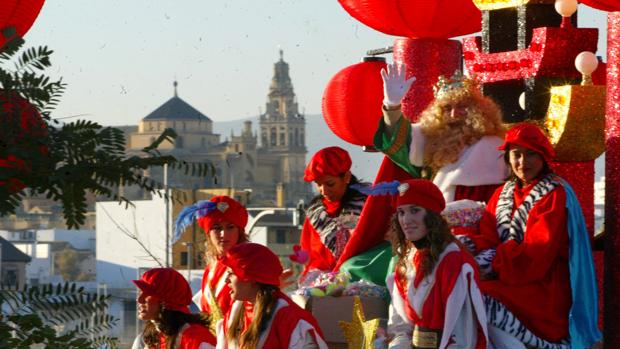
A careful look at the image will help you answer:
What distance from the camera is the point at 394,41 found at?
7.38 m

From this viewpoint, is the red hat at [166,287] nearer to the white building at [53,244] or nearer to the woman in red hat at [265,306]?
the woman in red hat at [265,306]

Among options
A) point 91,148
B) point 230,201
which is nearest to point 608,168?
point 230,201

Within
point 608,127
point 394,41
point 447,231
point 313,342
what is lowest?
point 313,342

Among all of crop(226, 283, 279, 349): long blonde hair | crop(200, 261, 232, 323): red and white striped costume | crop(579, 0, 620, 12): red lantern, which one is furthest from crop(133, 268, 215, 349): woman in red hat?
crop(579, 0, 620, 12): red lantern

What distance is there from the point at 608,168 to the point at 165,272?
1893mm

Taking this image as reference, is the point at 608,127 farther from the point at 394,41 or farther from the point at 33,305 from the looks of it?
the point at 33,305

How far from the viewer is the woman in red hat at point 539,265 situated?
504 centimetres

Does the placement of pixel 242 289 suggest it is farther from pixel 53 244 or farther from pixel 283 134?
pixel 283 134

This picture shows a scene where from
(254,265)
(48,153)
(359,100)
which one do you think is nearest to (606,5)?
(254,265)

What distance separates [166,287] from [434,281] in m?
1.11

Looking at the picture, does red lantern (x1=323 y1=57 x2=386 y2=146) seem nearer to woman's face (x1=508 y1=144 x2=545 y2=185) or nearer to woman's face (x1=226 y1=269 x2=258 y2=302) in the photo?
woman's face (x1=508 y1=144 x2=545 y2=185)

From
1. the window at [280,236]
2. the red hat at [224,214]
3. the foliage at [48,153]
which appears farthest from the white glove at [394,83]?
the window at [280,236]

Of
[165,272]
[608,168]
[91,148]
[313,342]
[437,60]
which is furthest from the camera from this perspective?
[437,60]

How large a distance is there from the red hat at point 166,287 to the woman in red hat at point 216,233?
0.44m
